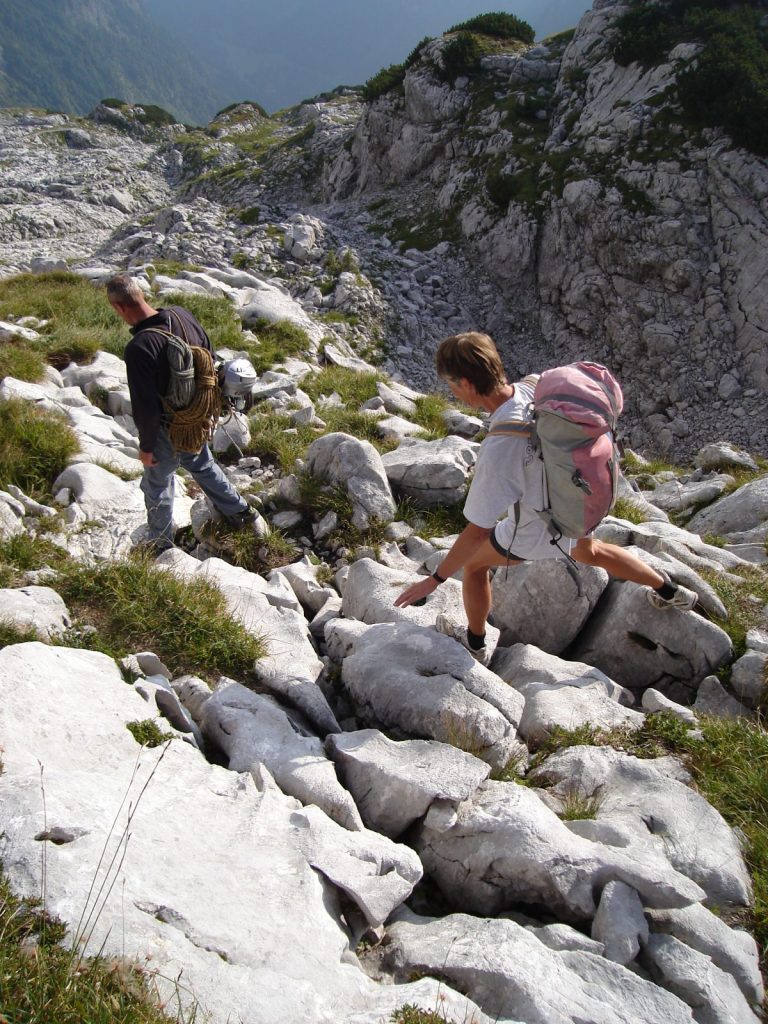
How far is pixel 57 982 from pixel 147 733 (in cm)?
175

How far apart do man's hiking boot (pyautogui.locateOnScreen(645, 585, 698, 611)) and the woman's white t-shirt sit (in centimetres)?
174

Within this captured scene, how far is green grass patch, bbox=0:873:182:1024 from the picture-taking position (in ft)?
7.06

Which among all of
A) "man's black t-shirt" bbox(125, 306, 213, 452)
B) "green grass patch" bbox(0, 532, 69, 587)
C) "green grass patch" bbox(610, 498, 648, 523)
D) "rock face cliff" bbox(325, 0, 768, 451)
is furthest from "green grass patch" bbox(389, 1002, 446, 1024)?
"rock face cliff" bbox(325, 0, 768, 451)

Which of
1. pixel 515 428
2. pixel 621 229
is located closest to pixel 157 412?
pixel 515 428

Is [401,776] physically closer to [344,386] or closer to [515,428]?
[515,428]

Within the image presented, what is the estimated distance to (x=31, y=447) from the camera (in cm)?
780

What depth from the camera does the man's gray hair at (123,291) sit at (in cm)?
608

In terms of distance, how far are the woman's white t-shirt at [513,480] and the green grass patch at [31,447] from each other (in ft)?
18.5

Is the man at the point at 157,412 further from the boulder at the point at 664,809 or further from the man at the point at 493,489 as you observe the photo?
the boulder at the point at 664,809

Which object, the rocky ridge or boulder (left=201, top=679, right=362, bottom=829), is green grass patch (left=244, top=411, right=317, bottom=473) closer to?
boulder (left=201, top=679, right=362, bottom=829)

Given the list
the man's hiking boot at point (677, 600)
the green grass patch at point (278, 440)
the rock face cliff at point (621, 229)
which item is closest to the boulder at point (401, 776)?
the man's hiking boot at point (677, 600)

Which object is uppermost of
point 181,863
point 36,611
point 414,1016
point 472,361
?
point 472,361

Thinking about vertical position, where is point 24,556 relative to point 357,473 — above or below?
below

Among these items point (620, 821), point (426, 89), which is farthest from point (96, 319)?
point (426, 89)
